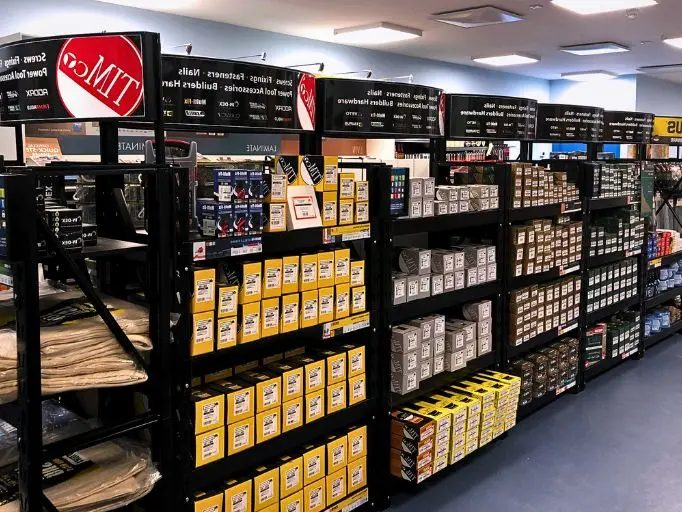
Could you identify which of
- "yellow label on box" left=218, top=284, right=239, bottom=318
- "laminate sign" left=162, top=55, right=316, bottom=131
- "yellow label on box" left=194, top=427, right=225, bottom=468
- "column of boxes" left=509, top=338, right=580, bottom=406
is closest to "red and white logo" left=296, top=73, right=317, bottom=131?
"laminate sign" left=162, top=55, right=316, bottom=131

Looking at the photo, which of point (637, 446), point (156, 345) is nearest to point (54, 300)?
point (156, 345)

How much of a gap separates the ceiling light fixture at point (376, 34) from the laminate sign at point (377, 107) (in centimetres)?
471

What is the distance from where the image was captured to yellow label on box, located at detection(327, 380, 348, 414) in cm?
325

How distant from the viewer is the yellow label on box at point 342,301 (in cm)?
323

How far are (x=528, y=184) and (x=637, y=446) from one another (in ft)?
6.00

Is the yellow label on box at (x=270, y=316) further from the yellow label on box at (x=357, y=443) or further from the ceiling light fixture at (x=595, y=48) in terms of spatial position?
the ceiling light fixture at (x=595, y=48)

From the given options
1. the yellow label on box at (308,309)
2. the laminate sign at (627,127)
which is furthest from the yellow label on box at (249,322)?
the laminate sign at (627,127)

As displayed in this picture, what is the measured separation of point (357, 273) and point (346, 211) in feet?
1.03

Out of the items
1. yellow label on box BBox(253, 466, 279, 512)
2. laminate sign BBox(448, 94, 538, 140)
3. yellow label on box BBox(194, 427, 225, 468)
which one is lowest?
yellow label on box BBox(253, 466, 279, 512)

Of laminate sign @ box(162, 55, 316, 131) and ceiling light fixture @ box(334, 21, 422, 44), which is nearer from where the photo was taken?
laminate sign @ box(162, 55, 316, 131)

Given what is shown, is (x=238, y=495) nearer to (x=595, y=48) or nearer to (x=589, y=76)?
(x=595, y=48)

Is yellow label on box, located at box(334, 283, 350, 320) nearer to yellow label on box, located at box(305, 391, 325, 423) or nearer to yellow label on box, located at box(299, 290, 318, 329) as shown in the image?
yellow label on box, located at box(299, 290, 318, 329)

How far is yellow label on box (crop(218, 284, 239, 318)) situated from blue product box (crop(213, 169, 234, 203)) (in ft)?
1.13

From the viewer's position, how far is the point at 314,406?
3.17 meters
